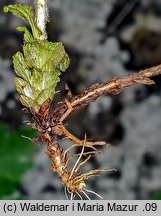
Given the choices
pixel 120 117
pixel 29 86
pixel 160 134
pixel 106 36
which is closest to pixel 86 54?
pixel 106 36

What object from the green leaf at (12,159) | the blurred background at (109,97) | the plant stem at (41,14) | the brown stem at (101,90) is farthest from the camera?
the blurred background at (109,97)

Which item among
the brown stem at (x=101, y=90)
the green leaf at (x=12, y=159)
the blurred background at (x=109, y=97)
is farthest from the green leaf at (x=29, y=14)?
the blurred background at (x=109, y=97)

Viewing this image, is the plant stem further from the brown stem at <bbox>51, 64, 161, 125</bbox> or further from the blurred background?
the blurred background

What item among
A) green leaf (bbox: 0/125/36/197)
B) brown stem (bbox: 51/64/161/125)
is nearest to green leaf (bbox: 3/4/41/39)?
brown stem (bbox: 51/64/161/125)

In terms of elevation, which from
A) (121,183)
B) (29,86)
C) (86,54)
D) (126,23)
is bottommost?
(29,86)

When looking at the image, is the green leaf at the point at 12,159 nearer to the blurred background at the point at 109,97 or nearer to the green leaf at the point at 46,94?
the blurred background at the point at 109,97

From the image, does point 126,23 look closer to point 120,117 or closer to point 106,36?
point 106,36
